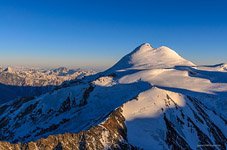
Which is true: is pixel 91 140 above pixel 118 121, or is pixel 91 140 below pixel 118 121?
below

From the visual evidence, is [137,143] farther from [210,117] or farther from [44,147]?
[210,117]

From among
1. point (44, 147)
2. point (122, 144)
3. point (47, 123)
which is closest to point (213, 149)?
point (122, 144)

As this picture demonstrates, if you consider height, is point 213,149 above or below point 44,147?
below

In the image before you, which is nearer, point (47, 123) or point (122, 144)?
point (122, 144)

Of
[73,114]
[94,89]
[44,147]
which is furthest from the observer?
[94,89]

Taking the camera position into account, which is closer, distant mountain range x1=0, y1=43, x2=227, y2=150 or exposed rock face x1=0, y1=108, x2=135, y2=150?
exposed rock face x1=0, y1=108, x2=135, y2=150

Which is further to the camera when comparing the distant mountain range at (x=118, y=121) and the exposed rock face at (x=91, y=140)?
the distant mountain range at (x=118, y=121)

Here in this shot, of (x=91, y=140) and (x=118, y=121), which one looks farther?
(x=118, y=121)

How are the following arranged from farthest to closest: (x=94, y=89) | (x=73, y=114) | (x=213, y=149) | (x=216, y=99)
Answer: (x=216, y=99) → (x=94, y=89) → (x=73, y=114) → (x=213, y=149)
